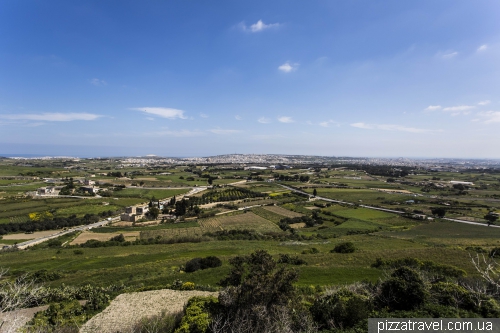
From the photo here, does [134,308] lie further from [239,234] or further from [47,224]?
[47,224]

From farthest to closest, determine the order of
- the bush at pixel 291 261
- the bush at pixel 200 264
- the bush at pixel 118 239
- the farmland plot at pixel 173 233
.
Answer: the farmland plot at pixel 173 233 < the bush at pixel 118 239 < the bush at pixel 291 261 < the bush at pixel 200 264

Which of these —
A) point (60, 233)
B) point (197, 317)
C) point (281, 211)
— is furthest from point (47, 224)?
point (197, 317)

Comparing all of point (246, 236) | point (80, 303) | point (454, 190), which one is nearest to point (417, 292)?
point (80, 303)

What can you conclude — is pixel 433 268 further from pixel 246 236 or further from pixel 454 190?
pixel 454 190

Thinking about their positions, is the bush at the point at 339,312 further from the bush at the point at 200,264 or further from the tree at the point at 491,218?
the tree at the point at 491,218

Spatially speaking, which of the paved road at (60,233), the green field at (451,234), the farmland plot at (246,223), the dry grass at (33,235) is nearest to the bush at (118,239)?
the paved road at (60,233)
